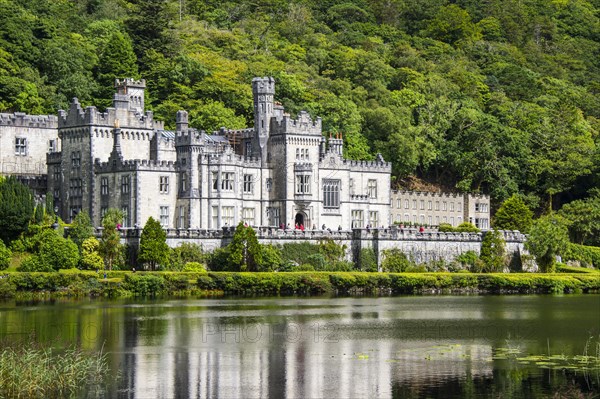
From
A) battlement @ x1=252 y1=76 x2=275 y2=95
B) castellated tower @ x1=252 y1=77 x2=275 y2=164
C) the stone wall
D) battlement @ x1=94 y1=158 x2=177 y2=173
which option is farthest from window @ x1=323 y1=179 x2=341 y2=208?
battlement @ x1=94 y1=158 x2=177 y2=173

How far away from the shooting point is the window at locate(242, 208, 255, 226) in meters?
103

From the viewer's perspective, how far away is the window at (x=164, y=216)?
9931cm

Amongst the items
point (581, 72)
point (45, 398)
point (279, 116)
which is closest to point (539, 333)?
point (45, 398)

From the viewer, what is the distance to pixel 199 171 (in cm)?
10019

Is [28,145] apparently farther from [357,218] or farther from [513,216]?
[513,216]

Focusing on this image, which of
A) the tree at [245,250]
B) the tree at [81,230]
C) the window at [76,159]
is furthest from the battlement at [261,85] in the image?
the tree at [81,230]

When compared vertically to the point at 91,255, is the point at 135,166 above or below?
above

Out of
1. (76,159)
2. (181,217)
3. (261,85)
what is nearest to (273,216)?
(181,217)

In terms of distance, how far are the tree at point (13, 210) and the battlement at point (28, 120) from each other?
53.8 ft

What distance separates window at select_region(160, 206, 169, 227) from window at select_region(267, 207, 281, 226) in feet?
28.5

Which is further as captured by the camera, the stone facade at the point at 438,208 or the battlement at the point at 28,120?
the stone facade at the point at 438,208

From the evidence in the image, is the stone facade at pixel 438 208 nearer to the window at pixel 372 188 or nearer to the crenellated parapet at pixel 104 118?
the window at pixel 372 188

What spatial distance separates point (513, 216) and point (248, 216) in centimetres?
2541

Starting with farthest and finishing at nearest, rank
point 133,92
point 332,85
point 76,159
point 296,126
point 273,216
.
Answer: point 332,85
point 133,92
point 296,126
point 273,216
point 76,159
